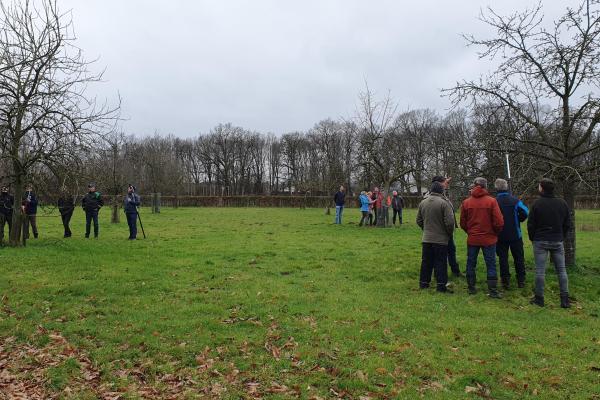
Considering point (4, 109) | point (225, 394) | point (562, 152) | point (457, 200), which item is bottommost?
point (225, 394)

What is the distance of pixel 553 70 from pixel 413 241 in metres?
7.28

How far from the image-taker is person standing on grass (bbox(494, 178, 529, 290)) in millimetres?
8789

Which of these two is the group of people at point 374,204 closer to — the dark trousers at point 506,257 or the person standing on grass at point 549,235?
the dark trousers at point 506,257

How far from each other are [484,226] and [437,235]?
2.76 feet

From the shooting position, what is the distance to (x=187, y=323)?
6.83m

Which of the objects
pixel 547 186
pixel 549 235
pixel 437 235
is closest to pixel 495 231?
pixel 549 235

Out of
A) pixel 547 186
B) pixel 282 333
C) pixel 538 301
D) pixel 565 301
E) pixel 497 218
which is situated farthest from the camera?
pixel 497 218

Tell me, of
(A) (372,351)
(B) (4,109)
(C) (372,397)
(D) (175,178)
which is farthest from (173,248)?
(D) (175,178)

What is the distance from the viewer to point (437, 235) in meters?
8.63

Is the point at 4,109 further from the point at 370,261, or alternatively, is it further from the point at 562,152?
the point at 562,152

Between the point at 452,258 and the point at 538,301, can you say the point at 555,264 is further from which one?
the point at 452,258

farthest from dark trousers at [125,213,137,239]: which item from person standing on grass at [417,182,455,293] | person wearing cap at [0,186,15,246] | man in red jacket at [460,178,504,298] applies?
man in red jacket at [460,178,504,298]

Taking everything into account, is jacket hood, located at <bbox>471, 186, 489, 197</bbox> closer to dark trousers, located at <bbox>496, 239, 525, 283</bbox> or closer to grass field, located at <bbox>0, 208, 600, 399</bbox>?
dark trousers, located at <bbox>496, 239, 525, 283</bbox>

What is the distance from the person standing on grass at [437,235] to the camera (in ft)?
28.1
